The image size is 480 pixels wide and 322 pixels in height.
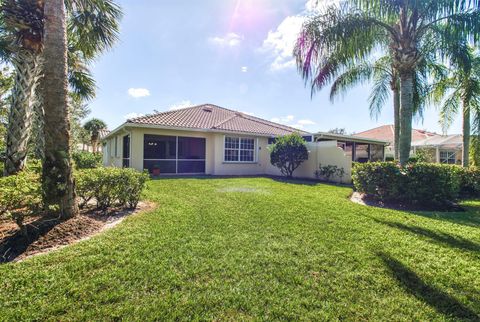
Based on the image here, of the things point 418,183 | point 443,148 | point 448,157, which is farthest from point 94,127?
point 448,157

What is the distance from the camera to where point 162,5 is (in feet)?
30.4

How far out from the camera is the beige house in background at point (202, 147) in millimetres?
13703

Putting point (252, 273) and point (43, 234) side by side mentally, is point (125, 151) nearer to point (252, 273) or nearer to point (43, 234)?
point (43, 234)

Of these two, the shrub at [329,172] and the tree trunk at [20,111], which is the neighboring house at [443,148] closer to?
the shrub at [329,172]

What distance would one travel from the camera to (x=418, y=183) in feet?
25.5

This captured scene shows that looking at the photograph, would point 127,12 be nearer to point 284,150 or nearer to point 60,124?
point 60,124

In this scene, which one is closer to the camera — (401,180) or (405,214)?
(405,214)

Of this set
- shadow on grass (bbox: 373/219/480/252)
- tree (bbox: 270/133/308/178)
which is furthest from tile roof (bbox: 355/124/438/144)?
shadow on grass (bbox: 373/219/480/252)

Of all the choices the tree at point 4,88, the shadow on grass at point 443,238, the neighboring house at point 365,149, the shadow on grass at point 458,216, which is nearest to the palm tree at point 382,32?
the shadow on grass at point 458,216

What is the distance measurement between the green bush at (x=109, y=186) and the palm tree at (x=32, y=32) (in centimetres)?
289

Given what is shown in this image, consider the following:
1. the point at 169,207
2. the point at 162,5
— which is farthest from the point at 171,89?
the point at 169,207

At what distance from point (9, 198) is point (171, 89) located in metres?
16.0

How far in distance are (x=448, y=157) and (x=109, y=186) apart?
30163mm

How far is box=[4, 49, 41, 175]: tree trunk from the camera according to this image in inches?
270
